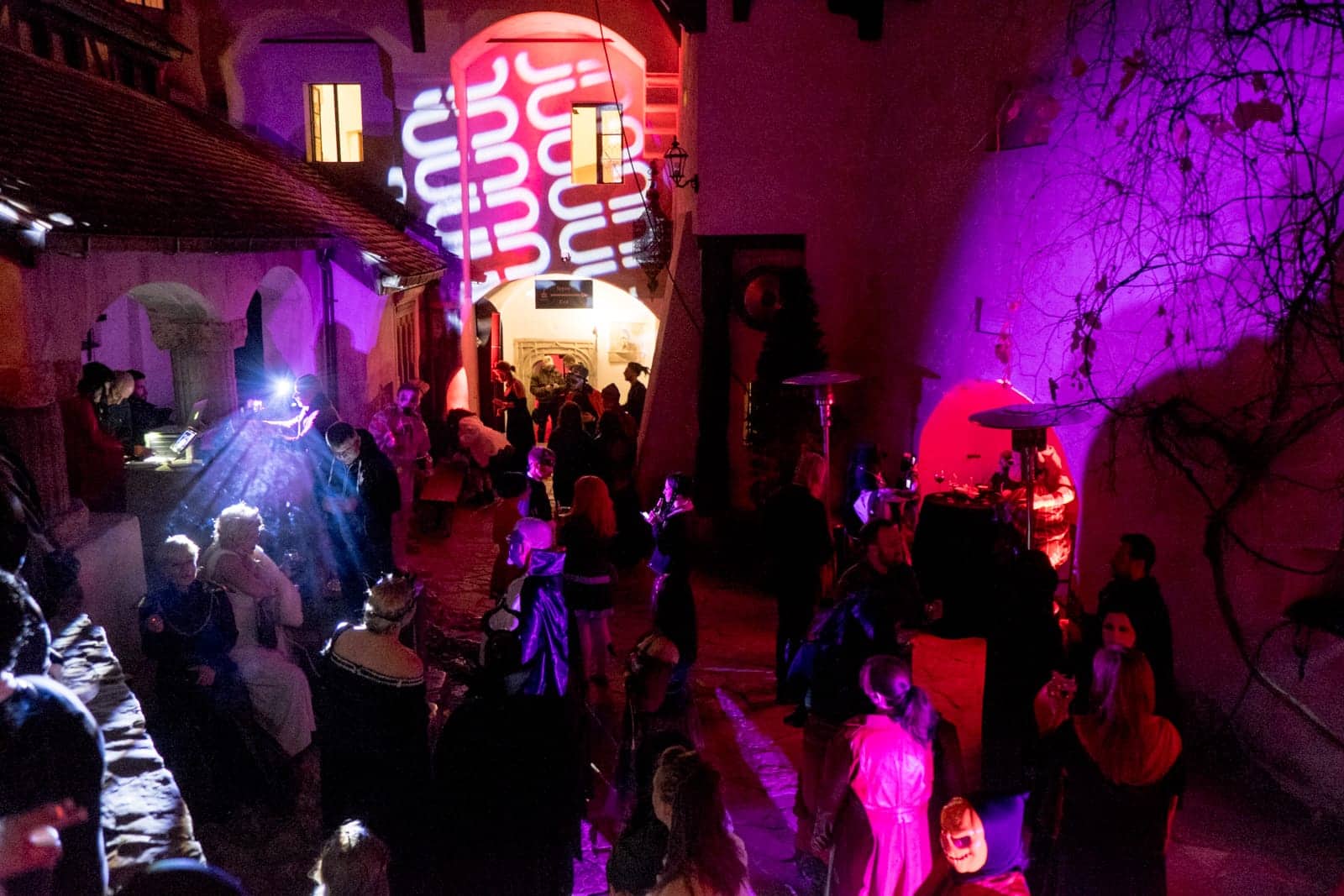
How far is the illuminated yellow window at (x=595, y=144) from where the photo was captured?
16.2m

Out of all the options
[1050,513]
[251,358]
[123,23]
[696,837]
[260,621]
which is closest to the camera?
[696,837]

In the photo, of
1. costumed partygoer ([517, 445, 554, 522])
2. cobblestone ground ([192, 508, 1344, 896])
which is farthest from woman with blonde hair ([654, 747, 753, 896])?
costumed partygoer ([517, 445, 554, 522])

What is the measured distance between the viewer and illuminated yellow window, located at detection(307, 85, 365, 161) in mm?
15188

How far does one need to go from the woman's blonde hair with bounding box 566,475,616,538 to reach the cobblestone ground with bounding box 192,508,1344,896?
3.56 feet

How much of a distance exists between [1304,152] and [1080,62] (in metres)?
1.82

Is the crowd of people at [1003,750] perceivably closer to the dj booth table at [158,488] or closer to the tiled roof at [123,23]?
the dj booth table at [158,488]

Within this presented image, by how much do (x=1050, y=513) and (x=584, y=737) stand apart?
4407 mm

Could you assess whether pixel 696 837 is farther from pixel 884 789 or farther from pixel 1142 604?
pixel 1142 604

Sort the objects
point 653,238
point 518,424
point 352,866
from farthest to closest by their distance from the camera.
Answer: point 653,238
point 518,424
point 352,866

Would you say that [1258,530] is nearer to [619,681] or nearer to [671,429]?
[619,681]

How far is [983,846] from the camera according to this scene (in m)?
3.18

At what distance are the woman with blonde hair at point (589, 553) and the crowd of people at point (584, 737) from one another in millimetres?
16

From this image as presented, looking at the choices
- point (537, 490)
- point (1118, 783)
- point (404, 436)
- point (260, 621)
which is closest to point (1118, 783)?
point (1118, 783)

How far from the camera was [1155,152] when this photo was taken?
243 inches
